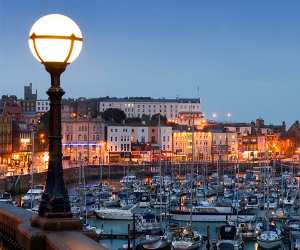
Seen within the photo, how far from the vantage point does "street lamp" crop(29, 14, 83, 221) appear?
16.2 ft

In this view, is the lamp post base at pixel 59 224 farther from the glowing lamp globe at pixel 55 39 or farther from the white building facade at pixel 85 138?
the white building facade at pixel 85 138

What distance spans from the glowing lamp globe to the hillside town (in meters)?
64.5

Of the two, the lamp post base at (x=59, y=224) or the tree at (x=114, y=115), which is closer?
the lamp post base at (x=59, y=224)

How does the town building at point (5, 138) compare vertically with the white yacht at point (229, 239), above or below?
above

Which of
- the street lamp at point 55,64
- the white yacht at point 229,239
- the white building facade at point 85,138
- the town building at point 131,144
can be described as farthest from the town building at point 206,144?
the street lamp at point 55,64

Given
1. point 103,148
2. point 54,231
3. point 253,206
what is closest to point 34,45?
point 54,231

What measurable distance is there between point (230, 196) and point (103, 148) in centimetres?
5145

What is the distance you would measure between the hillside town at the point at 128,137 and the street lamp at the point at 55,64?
2536 inches

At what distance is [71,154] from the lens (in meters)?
97.3

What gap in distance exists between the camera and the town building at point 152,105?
143125 mm

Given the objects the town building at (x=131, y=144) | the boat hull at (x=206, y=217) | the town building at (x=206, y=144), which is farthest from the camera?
the town building at (x=206, y=144)

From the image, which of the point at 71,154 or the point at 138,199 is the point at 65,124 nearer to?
the point at 71,154

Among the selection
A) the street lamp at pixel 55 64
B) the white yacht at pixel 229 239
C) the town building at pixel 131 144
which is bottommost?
the white yacht at pixel 229 239

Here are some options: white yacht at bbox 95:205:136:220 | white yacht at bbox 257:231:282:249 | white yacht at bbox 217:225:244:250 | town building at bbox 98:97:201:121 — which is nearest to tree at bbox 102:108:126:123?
town building at bbox 98:97:201:121
